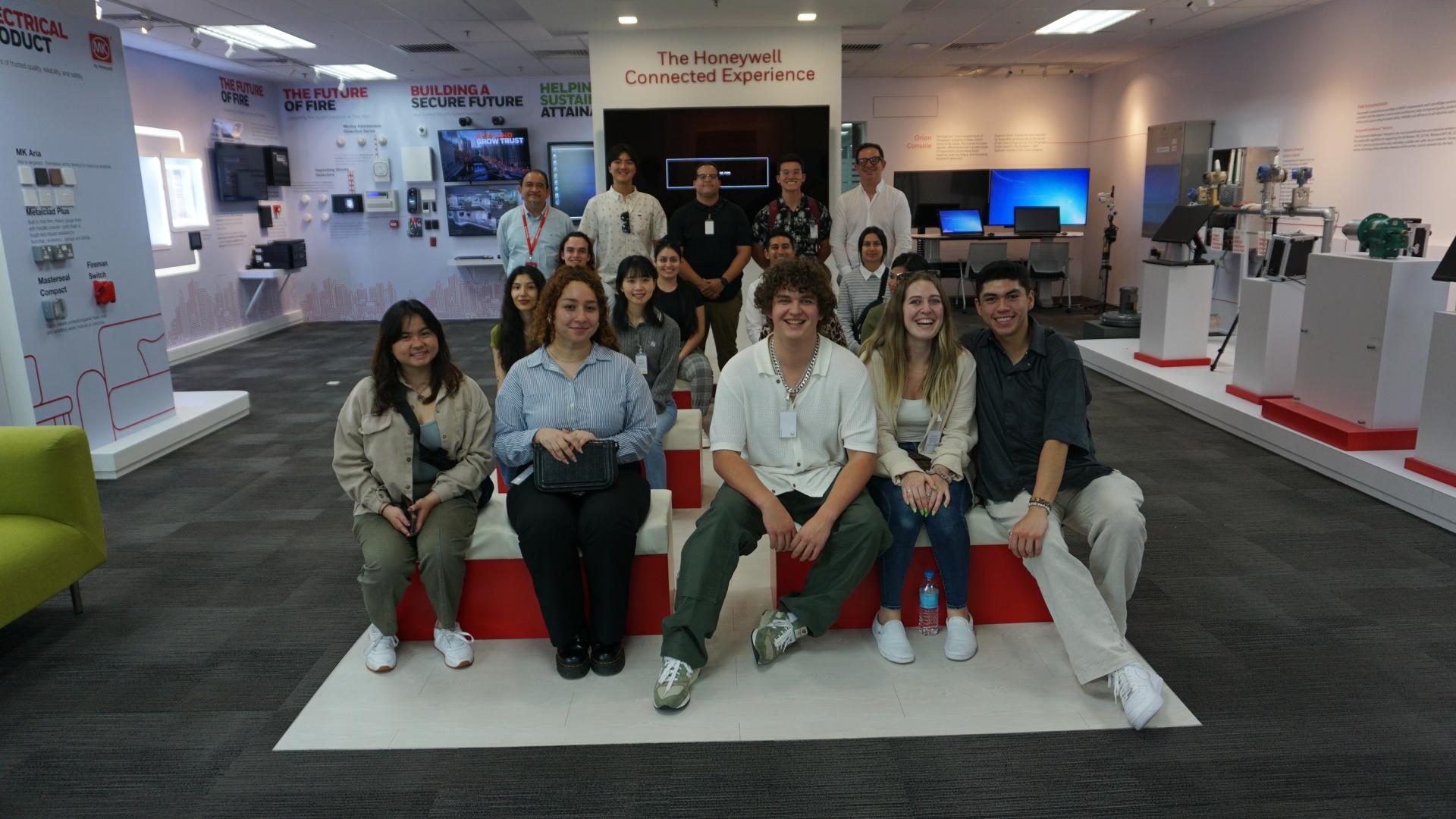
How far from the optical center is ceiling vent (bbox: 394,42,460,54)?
8531 mm

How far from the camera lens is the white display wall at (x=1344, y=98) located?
6445 mm

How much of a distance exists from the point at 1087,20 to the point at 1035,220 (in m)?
3.35

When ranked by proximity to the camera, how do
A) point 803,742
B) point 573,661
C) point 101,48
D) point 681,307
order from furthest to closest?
point 101,48
point 681,307
point 573,661
point 803,742

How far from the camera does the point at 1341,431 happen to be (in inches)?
178

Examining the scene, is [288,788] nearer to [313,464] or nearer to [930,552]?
[930,552]

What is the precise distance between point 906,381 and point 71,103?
16.5 feet

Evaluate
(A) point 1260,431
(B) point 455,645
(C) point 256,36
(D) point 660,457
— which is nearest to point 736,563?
(B) point 455,645

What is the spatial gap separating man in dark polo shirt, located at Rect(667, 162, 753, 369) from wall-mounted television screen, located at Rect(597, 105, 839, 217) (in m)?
1.87

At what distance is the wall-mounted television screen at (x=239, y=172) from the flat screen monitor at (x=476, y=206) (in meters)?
2.07

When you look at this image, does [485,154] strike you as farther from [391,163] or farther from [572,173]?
[391,163]

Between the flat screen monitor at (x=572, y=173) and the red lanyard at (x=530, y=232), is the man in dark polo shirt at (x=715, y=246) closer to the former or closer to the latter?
the red lanyard at (x=530, y=232)

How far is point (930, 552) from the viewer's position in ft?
9.70

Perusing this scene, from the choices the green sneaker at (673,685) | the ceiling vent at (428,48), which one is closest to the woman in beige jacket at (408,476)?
the green sneaker at (673,685)

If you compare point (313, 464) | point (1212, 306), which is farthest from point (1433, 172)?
point (313, 464)
